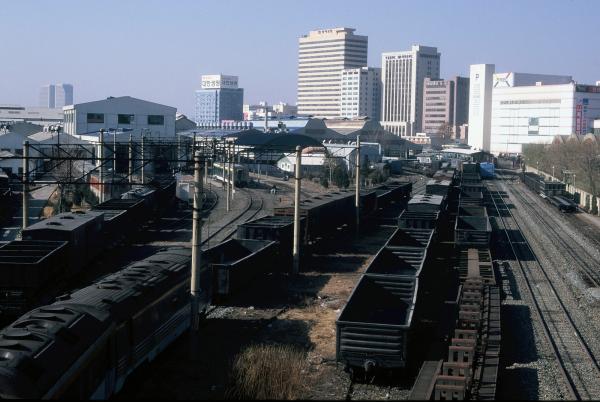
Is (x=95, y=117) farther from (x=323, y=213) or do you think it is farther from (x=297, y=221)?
(x=297, y=221)

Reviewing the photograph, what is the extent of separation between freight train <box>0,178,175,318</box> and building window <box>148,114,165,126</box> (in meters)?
50.0

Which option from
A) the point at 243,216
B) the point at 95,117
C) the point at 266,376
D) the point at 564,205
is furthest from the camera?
A: the point at 95,117

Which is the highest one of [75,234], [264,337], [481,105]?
[481,105]

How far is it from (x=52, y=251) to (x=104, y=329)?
8318 millimetres

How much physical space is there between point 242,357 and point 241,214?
27.4m

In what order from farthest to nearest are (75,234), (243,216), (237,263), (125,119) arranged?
(125,119) < (243,216) < (75,234) < (237,263)

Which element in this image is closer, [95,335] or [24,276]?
[95,335]

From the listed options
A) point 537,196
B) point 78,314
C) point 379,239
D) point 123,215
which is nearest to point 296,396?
point 78,314

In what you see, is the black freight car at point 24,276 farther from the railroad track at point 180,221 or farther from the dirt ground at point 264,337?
the railroad track at point 180,221

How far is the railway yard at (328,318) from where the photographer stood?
11758 mm

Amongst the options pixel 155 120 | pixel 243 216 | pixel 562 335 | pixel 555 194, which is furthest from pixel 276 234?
pixel 155 120

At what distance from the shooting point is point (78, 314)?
11039 millimetres

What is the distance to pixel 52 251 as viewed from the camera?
61.6ft

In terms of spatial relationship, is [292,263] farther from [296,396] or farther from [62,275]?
[296,396]
